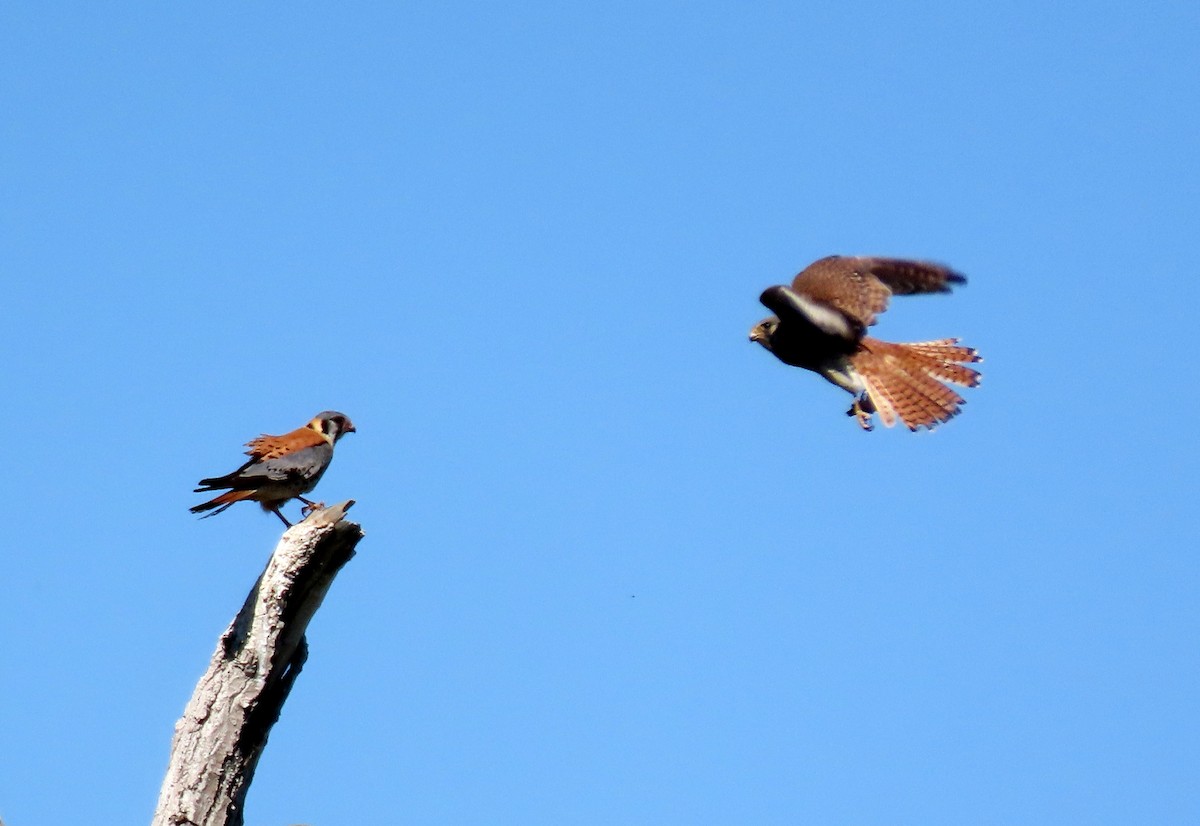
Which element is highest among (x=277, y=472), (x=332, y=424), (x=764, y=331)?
(x=764, y=331)

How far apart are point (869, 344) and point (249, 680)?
16.4 ft

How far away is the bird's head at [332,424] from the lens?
8.08 metres

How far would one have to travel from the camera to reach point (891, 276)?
28.0 feet

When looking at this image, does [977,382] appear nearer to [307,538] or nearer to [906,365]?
[906,365]

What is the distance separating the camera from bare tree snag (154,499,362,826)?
15.9 ft

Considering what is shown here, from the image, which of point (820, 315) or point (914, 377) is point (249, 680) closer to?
point (820, 315)

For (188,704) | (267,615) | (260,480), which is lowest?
(188,704)

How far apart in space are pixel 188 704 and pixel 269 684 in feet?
0.95

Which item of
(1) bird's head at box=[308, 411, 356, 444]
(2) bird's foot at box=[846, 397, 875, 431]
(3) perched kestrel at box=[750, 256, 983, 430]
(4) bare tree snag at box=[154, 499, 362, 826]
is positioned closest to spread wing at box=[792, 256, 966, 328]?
(3) perched kestrel at box=[750, 256, 983, 430]

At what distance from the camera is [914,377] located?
8.62 meters

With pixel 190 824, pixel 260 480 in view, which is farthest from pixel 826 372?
pixel 190 824

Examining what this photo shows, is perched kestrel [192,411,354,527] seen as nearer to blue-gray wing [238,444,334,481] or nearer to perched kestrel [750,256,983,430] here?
blue-gray wing [238,444,334,481]

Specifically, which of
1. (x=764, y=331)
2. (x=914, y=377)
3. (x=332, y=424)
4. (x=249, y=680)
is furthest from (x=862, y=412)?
(x=249, y=680)

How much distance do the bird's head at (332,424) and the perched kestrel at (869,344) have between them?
2575 mm
